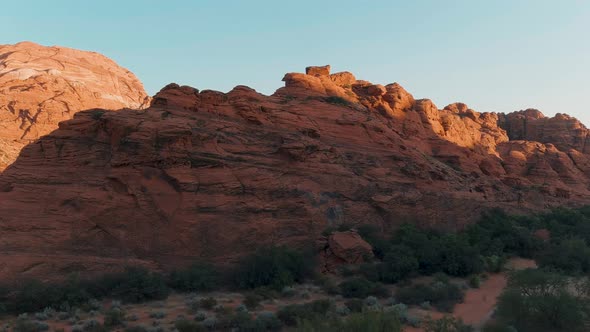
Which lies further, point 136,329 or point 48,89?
point 48,89

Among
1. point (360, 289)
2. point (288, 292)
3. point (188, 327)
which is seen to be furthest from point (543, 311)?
point (188, 327)

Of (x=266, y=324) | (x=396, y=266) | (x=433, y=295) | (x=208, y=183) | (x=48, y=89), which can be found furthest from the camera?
(x=48, y=89)

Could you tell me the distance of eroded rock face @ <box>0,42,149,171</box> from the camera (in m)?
44.7

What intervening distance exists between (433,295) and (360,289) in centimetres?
247

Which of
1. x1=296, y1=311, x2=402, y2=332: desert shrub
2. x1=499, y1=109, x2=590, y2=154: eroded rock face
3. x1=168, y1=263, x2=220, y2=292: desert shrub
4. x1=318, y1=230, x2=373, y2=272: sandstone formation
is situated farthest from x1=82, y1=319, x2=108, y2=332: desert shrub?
x1=499, y1=109, x2=590, y2=154: eroded rock face

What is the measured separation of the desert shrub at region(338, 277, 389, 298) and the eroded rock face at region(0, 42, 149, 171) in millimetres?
31148

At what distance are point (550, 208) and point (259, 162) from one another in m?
26.7

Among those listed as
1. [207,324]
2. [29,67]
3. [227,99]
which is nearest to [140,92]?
[29,67]

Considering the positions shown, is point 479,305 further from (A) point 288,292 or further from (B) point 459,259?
(A) point 288,292

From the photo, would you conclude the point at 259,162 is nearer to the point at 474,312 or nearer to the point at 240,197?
the point at 240,197

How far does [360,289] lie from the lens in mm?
15555

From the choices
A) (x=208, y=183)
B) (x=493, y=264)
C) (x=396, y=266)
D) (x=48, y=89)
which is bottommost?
(x=493, y=264)

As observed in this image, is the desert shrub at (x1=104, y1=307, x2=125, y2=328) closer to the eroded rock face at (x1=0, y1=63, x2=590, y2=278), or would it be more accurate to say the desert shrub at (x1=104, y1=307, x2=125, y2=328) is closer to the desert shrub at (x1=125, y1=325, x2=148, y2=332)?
the desert shrub at (x1=125, y1=325, x2=148, y2=332)

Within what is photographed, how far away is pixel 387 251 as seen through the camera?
784 inches
